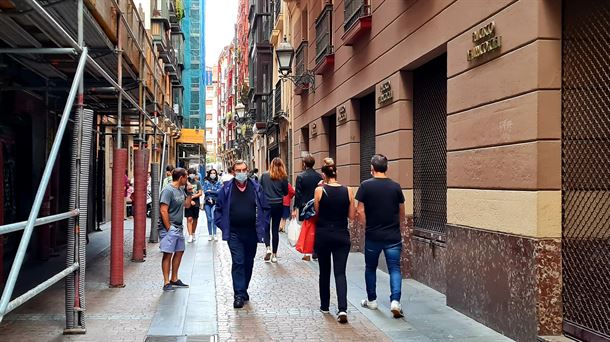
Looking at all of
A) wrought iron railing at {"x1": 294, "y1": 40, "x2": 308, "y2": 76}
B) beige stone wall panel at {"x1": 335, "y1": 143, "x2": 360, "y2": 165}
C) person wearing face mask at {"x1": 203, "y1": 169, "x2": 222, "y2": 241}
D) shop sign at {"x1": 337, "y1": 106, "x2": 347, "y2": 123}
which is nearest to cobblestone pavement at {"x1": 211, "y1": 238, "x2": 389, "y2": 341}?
beige stone wall panel at {"x1": 335, "y1": 143, "x2": 360, "y2": 165}

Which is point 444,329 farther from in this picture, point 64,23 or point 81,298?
point 64,23

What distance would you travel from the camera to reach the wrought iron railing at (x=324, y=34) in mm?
14086

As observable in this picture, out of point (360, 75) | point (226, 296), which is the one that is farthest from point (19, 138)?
point (360, 75)

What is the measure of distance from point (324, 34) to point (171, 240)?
7.74 m

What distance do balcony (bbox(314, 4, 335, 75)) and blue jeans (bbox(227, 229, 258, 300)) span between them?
23.4ft

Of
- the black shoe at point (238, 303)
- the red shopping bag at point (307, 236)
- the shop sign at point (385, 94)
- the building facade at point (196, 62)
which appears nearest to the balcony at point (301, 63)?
the shop sign at point (385, 94)

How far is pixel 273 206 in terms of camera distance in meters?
11.5

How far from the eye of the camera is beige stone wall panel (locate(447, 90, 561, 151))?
5.39 m

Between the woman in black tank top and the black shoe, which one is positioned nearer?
the woman in black tank top

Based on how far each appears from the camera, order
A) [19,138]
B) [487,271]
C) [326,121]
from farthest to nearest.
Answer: [326,121]
[19,138]
[487,271]

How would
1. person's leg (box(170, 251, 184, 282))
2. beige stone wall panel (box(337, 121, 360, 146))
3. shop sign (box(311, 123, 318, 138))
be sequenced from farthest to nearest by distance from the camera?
shop sign (box(311, 123, 318, 138))
beige stone wall panel (box(337, 121, 360, 146))
person's leg (box(170, 251, 184, 282))

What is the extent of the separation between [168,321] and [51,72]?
444cm

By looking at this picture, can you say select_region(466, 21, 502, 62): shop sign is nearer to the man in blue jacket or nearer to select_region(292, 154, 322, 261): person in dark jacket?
the man in blue jacket

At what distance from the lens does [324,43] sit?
577 inches
